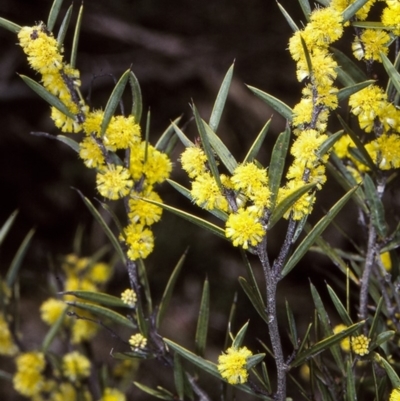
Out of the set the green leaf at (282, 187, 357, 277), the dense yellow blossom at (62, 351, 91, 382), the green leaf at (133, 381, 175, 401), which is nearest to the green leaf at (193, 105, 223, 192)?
the green leaf at (282, 187, 357, 277)

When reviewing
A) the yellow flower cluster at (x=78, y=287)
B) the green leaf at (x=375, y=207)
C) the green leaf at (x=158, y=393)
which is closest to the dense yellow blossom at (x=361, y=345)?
the green leaf at (x=375, y=207)

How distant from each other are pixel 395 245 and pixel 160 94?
1.89m

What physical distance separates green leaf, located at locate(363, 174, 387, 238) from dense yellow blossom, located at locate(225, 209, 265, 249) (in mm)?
246

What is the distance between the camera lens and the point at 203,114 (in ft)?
8.57

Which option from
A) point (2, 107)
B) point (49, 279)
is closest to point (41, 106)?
point (2, 107)

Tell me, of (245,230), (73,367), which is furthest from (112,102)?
(73,367)

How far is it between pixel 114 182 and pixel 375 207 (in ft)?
1.25

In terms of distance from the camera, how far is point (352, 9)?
736 mm

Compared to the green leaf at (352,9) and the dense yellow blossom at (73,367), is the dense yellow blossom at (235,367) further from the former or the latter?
the dense yellow blossom at (73,367)

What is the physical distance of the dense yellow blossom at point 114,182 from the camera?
82 cm

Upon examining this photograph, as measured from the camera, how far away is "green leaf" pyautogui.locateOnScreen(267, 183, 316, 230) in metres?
0.66

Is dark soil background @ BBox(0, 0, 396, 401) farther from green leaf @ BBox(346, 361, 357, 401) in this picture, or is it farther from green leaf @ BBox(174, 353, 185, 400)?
green leaf @ BBox(346, 361, 357, 401)

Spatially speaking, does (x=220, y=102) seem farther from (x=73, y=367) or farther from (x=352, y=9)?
(x=73, y=367)

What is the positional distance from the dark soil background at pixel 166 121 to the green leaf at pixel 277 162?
5.65ft
